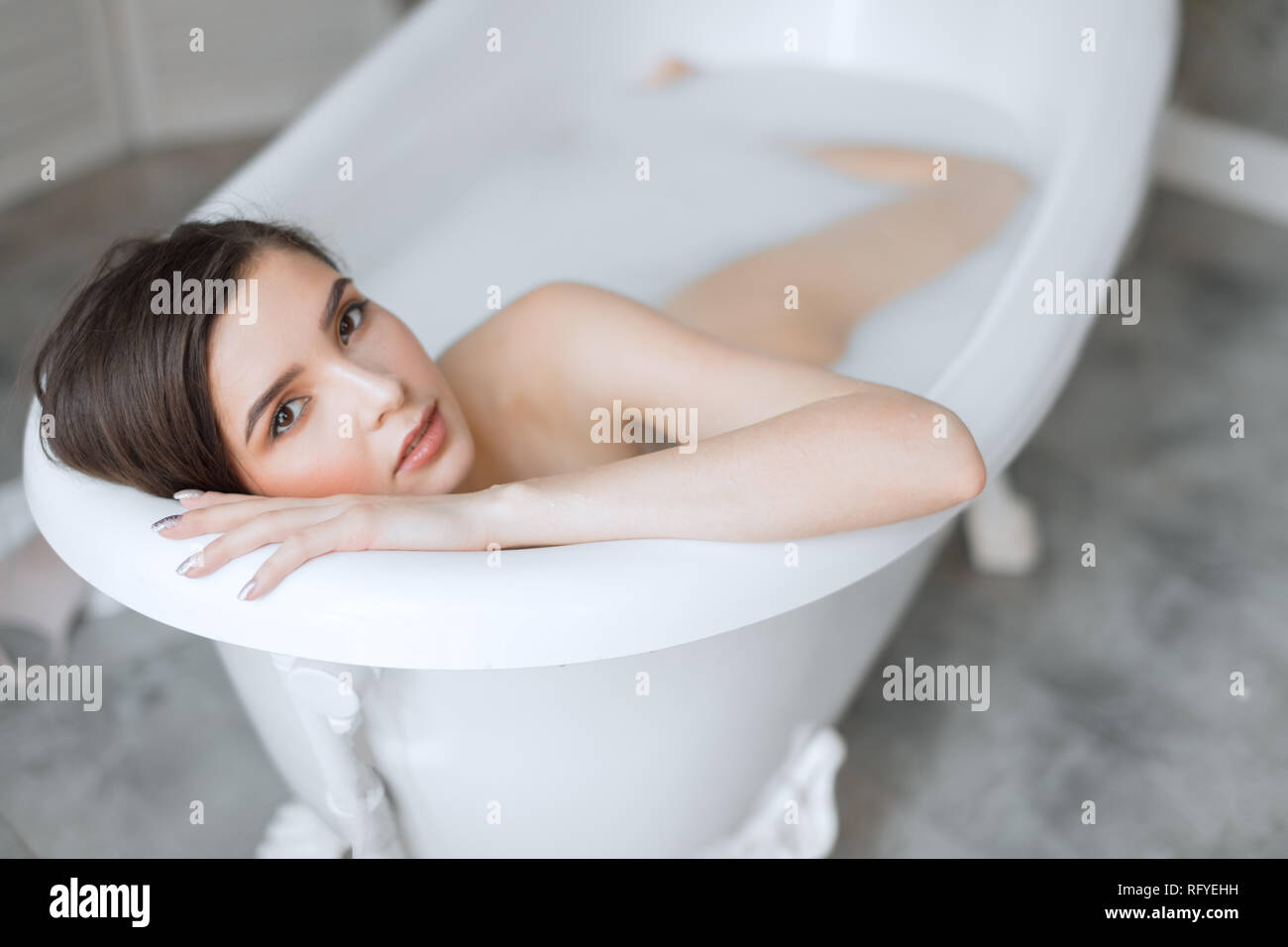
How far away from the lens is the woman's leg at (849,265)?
1.41 meters

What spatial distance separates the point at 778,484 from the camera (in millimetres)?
905

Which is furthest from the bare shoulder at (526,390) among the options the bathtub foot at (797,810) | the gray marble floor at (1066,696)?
the gray marble floor at (1066,696)

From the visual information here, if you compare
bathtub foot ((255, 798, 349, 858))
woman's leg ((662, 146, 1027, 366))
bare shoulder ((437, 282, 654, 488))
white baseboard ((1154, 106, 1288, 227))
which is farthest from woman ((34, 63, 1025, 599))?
white baseboard ((1154, 106, 1288, 227))

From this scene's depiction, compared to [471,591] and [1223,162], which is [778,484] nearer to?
[471,591]

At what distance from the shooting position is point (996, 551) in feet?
5.84

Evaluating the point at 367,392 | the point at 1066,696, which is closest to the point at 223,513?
the point at 367,392

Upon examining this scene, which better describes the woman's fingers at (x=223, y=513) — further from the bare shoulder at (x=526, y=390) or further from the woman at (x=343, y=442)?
the bare shoulder at (x=526, y=390)

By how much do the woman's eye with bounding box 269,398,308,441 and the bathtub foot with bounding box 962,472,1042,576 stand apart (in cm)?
106

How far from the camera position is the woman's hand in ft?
2.80

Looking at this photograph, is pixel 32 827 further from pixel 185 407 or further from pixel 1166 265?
pixel 1166 265

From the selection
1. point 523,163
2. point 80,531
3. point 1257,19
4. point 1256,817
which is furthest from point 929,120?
point 80,531

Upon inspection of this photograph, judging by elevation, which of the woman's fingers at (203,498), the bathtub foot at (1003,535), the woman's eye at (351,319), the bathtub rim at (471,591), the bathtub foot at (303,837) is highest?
the woman's eye at (351,319)

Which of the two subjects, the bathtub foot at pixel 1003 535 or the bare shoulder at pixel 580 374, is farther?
the bathtub foot at pixel 1003 535

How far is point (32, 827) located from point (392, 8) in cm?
191
